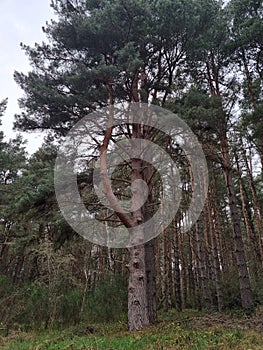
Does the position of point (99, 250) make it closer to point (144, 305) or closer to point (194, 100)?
point (144, 305)

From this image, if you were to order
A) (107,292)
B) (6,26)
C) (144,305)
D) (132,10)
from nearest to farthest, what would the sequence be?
1. (144,305)
2. (132,10)
3. (6,26)
4. (107,292)

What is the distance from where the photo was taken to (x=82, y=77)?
25.5ft

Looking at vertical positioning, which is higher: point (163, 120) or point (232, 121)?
point (232, 121)

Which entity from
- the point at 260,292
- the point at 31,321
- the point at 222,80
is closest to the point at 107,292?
the point at 31,321

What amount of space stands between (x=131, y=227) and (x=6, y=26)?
7027mm

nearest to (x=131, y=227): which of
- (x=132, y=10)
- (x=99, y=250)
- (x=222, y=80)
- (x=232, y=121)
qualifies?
(x=232, y=121)

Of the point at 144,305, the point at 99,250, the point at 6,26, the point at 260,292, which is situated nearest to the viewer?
the point at 144,305

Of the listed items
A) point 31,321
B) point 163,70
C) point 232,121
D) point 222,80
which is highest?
point 222,80


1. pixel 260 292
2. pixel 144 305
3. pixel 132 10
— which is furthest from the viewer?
pixel 260 292

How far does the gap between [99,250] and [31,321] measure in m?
8.33

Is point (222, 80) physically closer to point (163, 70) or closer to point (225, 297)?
point (163, 70)

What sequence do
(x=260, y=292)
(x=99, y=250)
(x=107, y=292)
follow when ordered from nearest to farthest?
(x=107, y=292), (x=260, y=292), (x=99, y=250)

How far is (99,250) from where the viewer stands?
18.2m

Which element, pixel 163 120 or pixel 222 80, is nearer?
pixel 163 120
